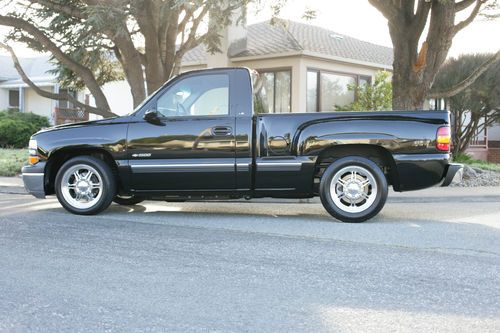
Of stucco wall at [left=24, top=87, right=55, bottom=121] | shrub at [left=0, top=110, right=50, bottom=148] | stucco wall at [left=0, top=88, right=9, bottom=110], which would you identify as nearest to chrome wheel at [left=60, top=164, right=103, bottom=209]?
shrub at [left=0, top=110, right=50, bottom=148]

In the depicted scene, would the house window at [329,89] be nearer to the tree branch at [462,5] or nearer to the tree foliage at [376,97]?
the tree foliage at [376,97]

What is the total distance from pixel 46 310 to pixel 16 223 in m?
3.72

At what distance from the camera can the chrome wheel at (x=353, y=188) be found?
24.2 feet

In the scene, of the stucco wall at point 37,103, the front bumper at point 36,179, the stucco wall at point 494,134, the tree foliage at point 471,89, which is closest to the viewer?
the front bumper at point 36,179

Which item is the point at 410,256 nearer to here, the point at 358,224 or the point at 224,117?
the point at 358,224

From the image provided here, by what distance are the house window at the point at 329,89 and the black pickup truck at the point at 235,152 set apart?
456 inches

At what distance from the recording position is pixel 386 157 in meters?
7.53

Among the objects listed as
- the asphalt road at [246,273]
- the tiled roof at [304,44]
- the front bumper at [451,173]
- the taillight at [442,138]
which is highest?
the tiled roof at [304,44]

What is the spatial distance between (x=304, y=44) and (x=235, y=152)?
40.4ft

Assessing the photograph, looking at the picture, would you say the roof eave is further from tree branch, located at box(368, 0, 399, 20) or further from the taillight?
the taillight

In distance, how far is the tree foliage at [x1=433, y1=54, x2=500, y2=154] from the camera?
60.5 ft

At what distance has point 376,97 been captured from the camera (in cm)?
1920

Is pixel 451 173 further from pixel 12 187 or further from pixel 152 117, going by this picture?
pixel 12 187

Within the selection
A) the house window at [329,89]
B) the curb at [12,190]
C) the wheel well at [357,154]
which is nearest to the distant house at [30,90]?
the house window at [329,89]
